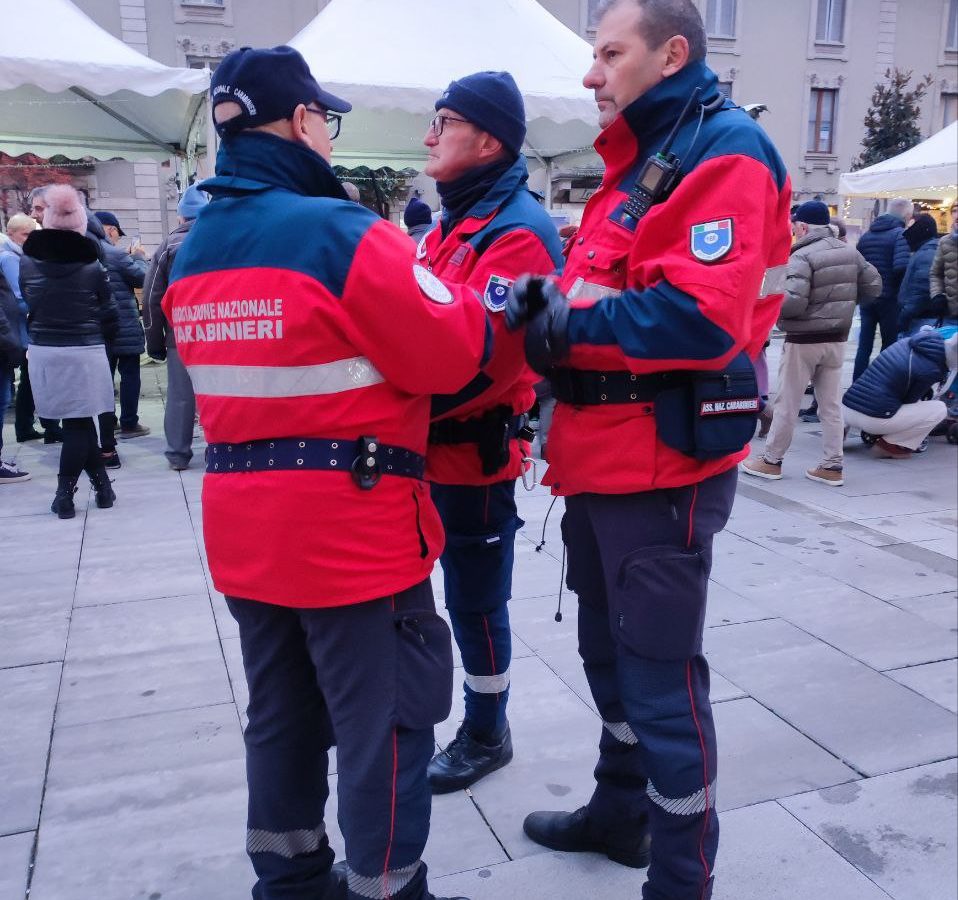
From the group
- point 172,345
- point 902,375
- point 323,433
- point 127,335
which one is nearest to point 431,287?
point 323,433

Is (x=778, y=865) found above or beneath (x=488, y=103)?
beneath

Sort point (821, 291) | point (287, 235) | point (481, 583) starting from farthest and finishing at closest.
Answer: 1. point (821, 291)
2. point (481, 583)
3. point (287, 235)

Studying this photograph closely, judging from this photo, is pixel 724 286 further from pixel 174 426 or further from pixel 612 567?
pixel 174 426

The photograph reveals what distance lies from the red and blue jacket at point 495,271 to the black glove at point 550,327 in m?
0.14

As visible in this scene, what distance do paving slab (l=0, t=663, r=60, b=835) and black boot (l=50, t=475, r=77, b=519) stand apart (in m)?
2.17

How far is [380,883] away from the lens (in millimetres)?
1801

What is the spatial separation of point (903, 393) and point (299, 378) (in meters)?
6.26

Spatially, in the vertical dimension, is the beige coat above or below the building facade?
below

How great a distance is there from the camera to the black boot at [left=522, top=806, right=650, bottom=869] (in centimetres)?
234

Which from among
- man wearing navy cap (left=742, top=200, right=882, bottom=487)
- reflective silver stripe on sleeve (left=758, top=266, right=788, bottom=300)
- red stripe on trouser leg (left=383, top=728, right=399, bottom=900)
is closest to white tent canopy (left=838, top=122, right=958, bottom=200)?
man wearing navy cap (left=742, top=200, right=882, bottom=487)

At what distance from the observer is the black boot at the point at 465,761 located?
2.68 meters

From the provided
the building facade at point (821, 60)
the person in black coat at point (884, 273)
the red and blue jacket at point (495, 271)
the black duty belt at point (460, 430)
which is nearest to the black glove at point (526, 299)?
the red and blue jacket at point (495, 271)

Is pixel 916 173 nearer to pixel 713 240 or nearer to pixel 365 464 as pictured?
pixel 713 240

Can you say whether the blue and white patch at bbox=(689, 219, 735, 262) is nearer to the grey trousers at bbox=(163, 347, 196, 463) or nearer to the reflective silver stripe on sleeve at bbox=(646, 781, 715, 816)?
the reflective silver stripe on sleeve at bbox=(646, 781, 715, 816)
